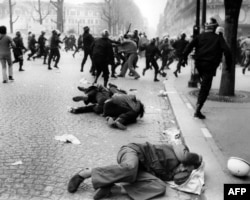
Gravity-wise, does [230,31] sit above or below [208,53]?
above

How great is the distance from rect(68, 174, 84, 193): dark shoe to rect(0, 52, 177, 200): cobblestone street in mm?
64

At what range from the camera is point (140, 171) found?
14.2 feet

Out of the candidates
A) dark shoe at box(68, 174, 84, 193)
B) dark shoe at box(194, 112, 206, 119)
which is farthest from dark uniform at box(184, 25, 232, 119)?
dark shoe at box(68, 174, 84, 193)

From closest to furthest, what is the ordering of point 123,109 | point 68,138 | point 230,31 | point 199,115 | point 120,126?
point 68,138
point 120,126
point 123,109
point 199,115
point 230,31

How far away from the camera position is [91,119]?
26.4 ft

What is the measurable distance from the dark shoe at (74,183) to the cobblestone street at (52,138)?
0.21ft

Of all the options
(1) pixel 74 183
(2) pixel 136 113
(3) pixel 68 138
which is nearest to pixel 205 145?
(2) pixel 136 113

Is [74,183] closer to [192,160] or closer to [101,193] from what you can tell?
[101,193]

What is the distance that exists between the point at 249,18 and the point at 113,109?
3957 centimetres

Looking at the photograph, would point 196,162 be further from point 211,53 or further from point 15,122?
point 15,122

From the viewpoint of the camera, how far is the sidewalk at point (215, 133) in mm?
4520

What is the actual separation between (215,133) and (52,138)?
264cm

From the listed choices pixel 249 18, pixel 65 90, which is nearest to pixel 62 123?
pixel 65 90

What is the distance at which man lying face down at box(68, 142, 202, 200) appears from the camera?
13.4ft
